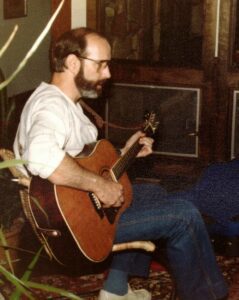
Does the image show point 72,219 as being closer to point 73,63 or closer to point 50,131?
point 50,131

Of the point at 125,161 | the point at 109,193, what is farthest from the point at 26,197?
the point at 125,161

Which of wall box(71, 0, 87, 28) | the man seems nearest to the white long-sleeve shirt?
the man

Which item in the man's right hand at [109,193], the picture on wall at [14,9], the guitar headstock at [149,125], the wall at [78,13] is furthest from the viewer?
the picture on wall at [14,9]

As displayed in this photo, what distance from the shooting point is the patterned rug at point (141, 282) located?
282cm

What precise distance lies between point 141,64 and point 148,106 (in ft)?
1.14

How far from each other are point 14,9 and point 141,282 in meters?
3.40

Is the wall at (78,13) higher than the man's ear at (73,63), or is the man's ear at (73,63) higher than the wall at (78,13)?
the wall at (78,13)

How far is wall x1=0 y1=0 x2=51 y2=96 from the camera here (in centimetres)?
546

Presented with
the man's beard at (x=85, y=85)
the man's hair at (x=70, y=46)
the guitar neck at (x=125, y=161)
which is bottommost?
the guitar neck at (x=125, y=161)

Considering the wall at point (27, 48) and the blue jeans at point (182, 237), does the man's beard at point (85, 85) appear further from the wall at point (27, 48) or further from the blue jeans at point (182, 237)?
the wall at point (27, 48)

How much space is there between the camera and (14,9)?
5.56 metres

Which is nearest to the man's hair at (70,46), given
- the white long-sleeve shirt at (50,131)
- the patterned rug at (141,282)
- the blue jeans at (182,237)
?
the white long-sleeve shirt at (50,131)

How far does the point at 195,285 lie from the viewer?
2.31m

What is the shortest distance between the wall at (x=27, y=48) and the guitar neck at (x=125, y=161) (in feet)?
9.64
